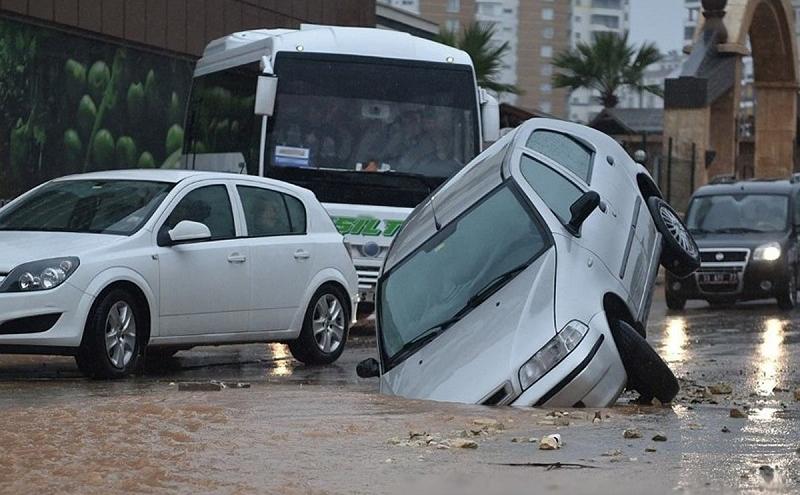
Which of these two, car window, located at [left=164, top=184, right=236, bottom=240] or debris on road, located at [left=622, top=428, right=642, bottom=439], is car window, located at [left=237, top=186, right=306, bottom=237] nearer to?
car window, located at [left=164, top=184, right=236, bottom=240]

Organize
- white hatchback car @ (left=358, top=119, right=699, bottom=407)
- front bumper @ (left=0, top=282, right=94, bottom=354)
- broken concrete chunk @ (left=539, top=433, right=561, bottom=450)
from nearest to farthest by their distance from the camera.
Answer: broken concrete chunk @ (left=539, top=433, right=561, bottom=450) < white hatchback car @ (left=358, top=119, right=699, bottom=407) < front bumper @ (left=0, top=282, right=94, bottom=354)

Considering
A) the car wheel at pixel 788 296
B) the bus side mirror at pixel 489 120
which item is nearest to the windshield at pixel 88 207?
the bus side mirror at pixel 489 120

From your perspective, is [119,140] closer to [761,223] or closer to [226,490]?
[761,223]

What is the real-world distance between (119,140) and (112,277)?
53.3 feet

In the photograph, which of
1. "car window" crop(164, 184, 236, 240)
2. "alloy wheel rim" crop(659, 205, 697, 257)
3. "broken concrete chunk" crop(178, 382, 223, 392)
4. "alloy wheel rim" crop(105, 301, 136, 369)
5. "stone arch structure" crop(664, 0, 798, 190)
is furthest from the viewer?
"stone arch structure" crop(664, 0, 798, 190)

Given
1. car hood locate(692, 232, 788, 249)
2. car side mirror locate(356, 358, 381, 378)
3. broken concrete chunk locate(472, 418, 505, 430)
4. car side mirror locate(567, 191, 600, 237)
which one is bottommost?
car hood locate(692, 232, 788, 249)

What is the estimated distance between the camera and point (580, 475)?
279 inches

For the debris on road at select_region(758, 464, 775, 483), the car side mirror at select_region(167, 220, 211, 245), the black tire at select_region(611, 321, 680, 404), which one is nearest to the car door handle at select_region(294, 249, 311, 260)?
the car side mirror at select_region(167, 220, 211, 245)

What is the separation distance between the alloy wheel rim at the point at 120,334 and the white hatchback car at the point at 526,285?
7.67 feet

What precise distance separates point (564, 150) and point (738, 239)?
43.2ft

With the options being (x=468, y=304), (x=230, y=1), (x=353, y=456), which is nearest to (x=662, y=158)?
(x=230, y=1)

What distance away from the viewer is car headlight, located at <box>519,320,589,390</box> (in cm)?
962

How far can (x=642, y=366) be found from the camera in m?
10.1

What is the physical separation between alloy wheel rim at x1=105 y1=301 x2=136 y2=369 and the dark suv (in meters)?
12.4
